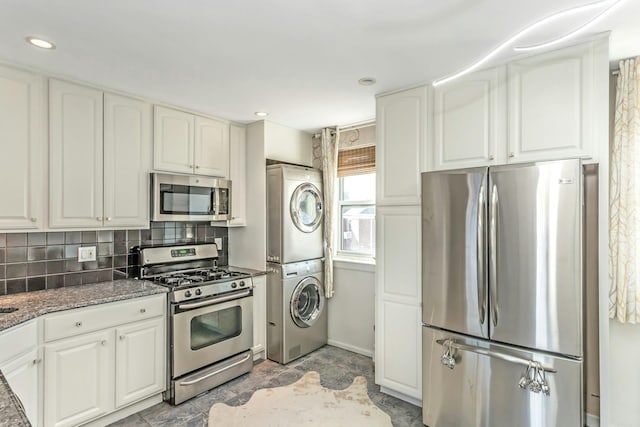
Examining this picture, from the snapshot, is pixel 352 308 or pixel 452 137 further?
pixel 352 308

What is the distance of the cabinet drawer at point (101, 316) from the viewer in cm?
214

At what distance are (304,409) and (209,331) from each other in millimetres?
1031

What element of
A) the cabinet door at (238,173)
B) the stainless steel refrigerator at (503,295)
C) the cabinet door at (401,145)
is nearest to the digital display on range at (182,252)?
the cabinet door at (238,173)

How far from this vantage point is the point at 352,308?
3.75 metres

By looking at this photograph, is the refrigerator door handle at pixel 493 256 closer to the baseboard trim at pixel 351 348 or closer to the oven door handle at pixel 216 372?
the baseboard trim at pixel 351 348

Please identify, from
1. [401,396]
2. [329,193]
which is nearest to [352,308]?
[401,396]

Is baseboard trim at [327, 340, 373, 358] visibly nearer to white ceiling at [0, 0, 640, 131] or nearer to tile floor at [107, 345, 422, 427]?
tile floor at [107, 345, 422, 427]

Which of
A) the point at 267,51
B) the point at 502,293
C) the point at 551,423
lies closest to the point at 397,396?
the point at 551,423

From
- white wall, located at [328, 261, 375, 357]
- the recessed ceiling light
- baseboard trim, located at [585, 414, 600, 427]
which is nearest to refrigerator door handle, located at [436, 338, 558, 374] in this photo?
baseboard trim, located at [585, 414, 600, 427]

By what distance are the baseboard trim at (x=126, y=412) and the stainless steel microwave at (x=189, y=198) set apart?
56.9 inches

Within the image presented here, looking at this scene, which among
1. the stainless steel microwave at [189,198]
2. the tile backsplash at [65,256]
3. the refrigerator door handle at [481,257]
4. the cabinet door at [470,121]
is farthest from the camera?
the stainless steel microwave at [189,198]

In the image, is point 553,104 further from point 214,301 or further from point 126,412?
point 126,412

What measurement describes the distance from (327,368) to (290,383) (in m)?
0.45

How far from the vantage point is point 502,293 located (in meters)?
1.96
